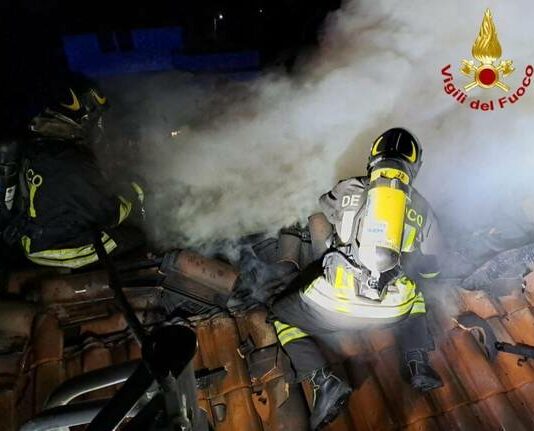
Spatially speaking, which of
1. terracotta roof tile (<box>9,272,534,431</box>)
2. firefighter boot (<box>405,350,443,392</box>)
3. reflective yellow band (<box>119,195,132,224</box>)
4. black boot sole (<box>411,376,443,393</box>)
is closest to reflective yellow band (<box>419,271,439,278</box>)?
terracotta roof tile (<box>9,272,534,431</box>)

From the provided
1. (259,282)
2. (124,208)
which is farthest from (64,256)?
(259,282)

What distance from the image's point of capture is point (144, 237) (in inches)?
205

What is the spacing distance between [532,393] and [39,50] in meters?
12.6

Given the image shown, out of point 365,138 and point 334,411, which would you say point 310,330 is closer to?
point 334,411

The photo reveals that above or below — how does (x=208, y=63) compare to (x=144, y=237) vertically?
above

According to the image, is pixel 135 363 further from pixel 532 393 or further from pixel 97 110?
pixel 97 110

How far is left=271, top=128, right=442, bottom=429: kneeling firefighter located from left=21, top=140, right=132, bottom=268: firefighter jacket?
2.02m

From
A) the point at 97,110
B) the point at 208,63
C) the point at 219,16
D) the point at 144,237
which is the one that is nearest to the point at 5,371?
the point at 144,237

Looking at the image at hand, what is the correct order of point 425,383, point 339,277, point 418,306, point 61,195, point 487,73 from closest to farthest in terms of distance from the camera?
point 425,383
point 339,277
point 418,306
point 61,195
point 487,73

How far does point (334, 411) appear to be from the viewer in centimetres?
332

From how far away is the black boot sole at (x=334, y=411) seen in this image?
3305 mm

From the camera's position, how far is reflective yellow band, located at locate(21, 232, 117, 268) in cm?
426

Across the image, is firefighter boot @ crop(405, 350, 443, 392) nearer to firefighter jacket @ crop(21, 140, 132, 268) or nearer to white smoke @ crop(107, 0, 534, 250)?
white smoke @ crop(107, 0, 534, 250)

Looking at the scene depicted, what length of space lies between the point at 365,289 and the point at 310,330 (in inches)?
28.2
